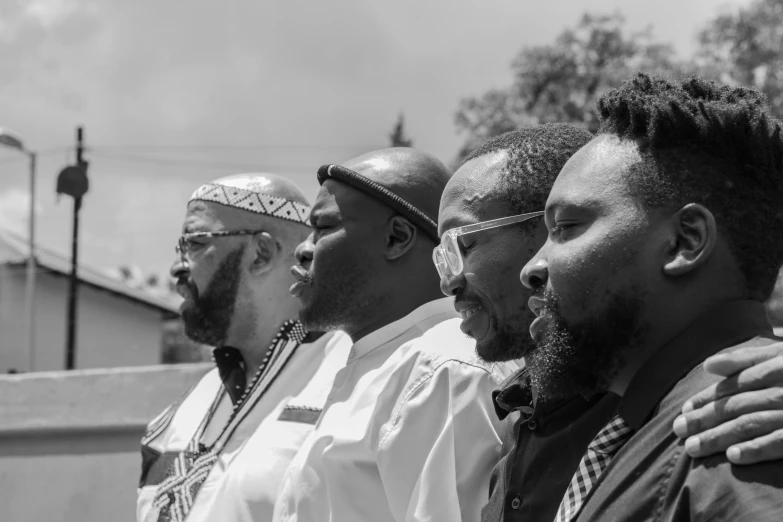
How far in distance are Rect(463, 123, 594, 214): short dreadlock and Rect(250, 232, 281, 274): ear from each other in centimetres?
192

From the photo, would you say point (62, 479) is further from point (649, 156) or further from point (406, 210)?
point (649, 156)

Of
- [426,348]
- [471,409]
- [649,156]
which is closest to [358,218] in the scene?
[426,348]

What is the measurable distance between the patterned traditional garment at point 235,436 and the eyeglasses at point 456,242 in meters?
1.25

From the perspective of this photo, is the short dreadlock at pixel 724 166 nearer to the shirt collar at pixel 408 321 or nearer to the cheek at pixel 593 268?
the cheek at pixel 593 268

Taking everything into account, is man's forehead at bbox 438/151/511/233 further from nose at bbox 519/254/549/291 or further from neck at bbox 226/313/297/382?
A: neck at bbox 226/313/297/382

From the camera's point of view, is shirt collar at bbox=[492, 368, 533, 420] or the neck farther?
the neck

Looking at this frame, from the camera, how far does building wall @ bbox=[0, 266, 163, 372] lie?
30.0 meters

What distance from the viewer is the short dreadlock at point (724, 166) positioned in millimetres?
1871

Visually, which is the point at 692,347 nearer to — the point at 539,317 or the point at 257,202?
the point at 539,317

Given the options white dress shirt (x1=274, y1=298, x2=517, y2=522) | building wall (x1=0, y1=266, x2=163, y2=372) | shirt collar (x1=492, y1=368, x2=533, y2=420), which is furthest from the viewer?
building wall (x1=0, y1=266, x2=163, y2=372)

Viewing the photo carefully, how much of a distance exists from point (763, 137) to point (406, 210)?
5.18 feet

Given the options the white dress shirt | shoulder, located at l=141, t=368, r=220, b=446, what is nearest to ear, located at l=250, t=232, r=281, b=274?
shoulder, located at l=141, t=368, r=220, b=446

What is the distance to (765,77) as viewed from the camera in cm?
1872

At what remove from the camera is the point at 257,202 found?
15.6 feet
